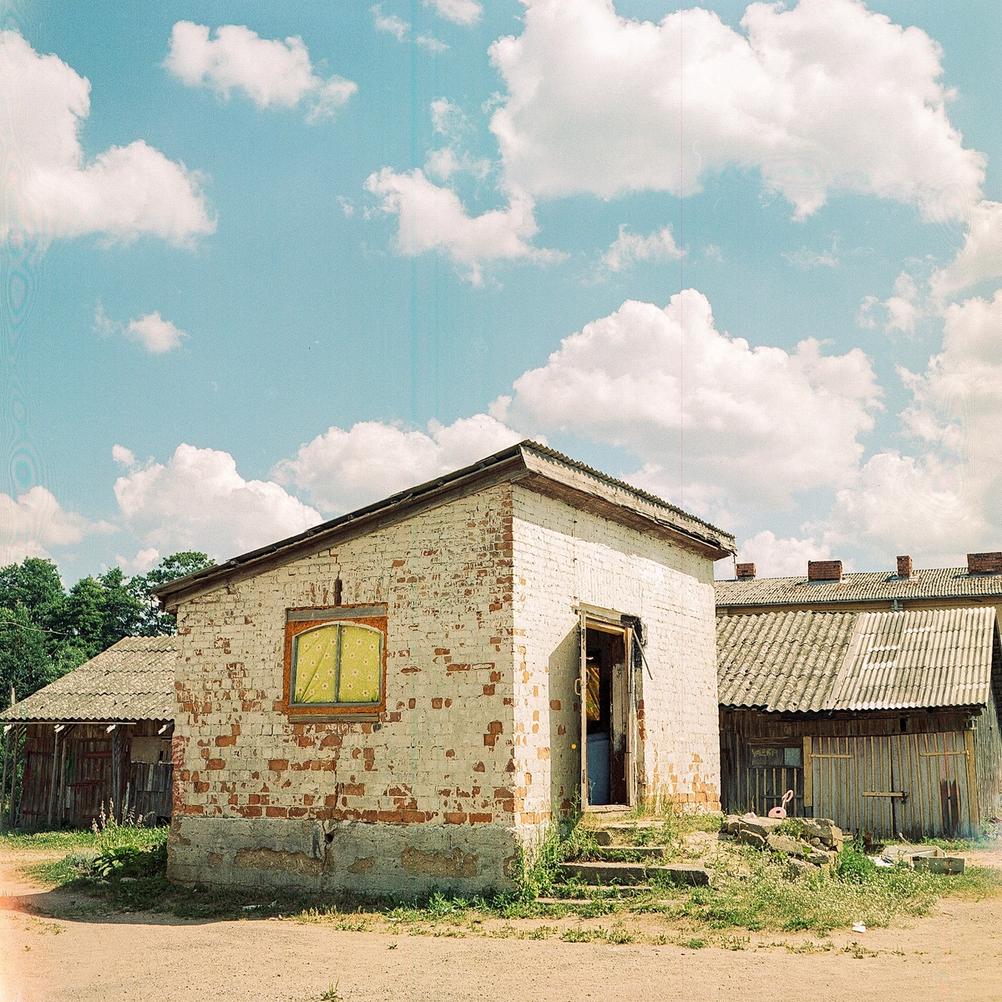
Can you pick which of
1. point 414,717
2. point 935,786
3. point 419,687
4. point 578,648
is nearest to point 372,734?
point 414,717

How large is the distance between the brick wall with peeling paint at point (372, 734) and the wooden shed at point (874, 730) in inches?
316

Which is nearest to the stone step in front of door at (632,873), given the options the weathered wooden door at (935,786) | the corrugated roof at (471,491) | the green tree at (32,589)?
the corrugated roof at (471,491)

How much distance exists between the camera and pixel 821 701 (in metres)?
17.9

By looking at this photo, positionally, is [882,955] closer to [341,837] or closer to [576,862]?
[576,862]

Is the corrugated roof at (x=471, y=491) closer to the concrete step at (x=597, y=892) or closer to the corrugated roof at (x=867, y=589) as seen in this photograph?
the concrete step at (x=597, y=892)

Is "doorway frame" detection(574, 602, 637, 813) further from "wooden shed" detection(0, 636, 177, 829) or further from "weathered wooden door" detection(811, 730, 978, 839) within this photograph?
"wooden shed" detection(0, 636, 177, 829)

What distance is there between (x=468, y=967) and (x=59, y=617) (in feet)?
130

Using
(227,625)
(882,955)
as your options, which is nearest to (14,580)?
(227,625)

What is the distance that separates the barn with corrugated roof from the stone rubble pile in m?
4.54

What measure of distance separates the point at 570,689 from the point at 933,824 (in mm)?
8258

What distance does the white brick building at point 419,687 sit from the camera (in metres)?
11.5

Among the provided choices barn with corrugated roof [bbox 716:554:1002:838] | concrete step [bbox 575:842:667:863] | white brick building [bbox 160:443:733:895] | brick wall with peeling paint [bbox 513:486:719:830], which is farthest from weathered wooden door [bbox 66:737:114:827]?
concrete step [bbox 575:842:667:863]

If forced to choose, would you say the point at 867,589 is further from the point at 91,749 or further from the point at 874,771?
the point at 91,749

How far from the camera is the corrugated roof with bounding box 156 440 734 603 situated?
1186 centimetres
